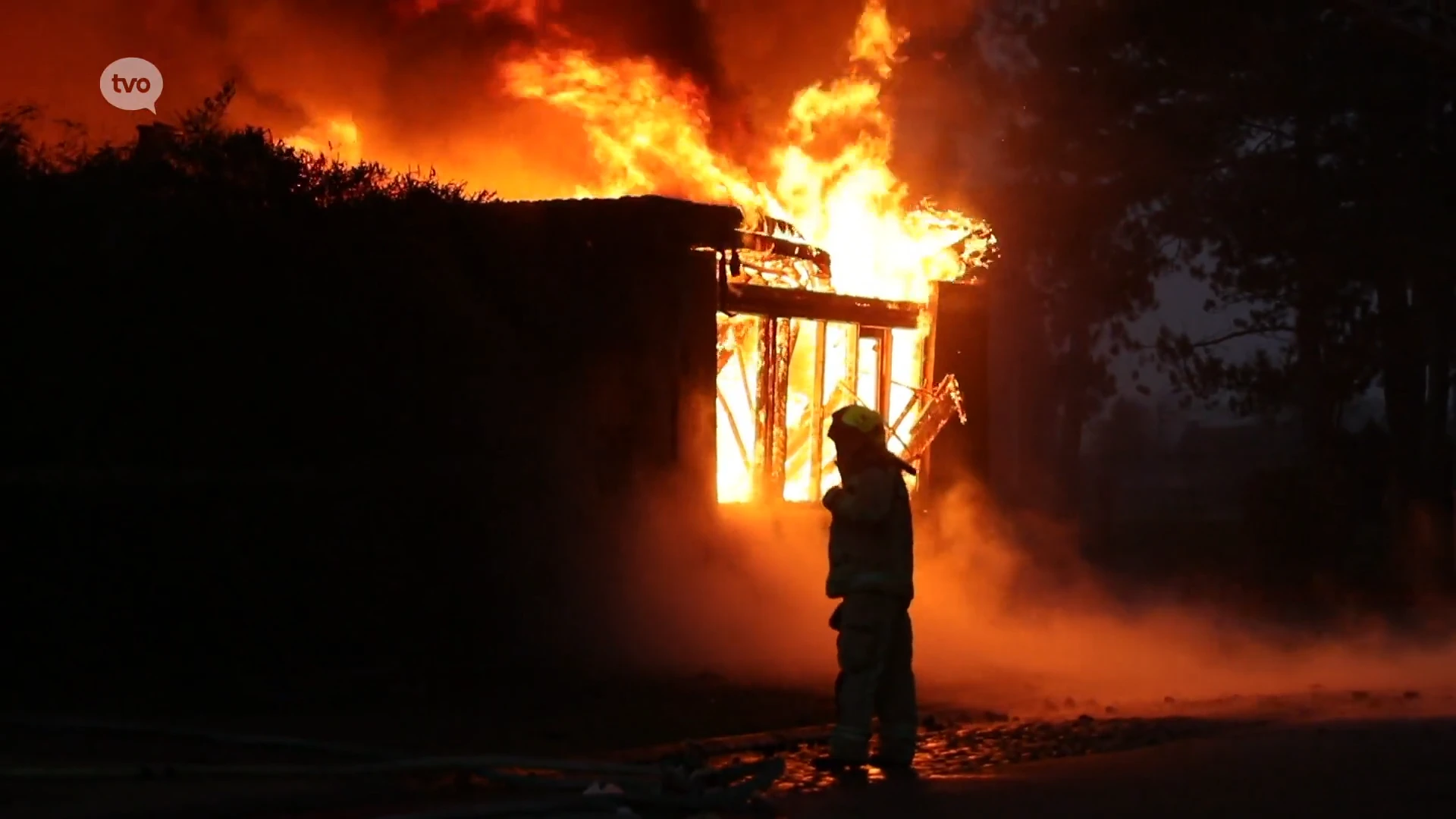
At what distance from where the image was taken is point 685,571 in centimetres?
1380

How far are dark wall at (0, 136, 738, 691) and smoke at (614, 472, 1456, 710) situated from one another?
0.79 metres

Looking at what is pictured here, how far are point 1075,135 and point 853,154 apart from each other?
10.2 meters

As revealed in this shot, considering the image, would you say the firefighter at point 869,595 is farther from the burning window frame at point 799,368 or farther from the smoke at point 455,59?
the smoke at point 455,59

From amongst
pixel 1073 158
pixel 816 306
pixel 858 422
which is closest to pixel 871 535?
pixel 858 422

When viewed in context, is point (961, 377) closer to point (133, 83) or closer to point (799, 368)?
point (799, 368)

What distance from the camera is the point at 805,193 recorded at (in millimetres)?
16125

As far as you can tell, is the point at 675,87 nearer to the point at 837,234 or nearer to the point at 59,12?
the point at 837,234

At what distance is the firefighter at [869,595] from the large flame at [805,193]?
5.57 meters

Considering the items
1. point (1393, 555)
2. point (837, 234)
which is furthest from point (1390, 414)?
point (837, 234)

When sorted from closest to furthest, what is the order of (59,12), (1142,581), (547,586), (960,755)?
(960,755), (547,586), (59,12), (1142,581)

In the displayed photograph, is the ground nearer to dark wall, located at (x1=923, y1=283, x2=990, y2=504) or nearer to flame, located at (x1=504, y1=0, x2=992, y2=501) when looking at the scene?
flame, located at (x1=504, y1=0, x2=992, y2=501)

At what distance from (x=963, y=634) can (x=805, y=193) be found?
13.4ft

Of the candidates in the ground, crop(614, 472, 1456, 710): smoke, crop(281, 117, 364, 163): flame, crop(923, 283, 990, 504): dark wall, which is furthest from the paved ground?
crop(281, 117, 364, 163): flame

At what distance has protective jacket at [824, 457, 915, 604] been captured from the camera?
9.07m
